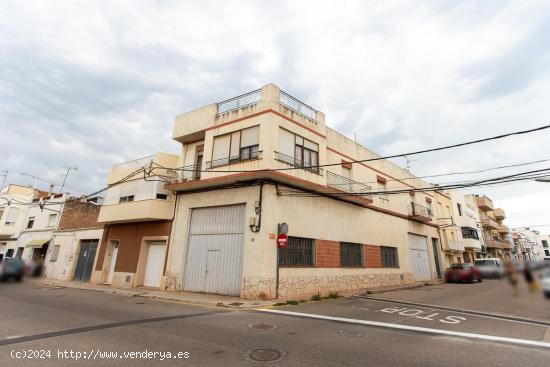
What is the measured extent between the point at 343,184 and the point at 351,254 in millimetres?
4971

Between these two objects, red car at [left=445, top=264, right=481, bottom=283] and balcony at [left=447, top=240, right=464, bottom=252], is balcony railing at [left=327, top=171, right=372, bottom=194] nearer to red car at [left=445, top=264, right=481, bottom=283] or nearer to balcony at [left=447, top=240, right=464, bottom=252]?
red car at [left=445, top=264, right=481, bottom=283]

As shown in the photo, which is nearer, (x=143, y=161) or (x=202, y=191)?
(x=202, y=191)

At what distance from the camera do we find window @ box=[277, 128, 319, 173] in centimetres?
1731

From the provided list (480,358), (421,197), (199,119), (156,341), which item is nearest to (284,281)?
(156,341)

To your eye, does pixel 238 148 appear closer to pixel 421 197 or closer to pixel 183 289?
pixel 183 289

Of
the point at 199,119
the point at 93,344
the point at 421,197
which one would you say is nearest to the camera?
the point at 93,344

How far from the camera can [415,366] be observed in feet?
19.4

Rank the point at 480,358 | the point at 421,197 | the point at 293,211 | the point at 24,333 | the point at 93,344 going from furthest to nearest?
the point at 421,197, the point at 293,211, the point at 24,333, the point at 93,344, the point at 480,358

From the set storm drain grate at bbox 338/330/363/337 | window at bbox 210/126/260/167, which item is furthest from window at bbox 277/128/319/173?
storm drain grate at bbox 338/330/363/337

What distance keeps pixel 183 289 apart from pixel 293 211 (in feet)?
25.9

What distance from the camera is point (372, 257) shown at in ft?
74.2

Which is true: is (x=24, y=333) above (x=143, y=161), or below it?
below

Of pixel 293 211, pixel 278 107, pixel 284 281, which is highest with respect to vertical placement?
pixel 278 107

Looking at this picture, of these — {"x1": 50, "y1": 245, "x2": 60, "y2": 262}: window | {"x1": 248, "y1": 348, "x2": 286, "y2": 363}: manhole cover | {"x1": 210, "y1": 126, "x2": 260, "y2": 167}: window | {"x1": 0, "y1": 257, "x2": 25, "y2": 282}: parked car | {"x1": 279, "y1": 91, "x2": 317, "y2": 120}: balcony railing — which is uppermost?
{"x1": 279, "y1": 91, "x2": 317, "y2": 120}: balcony railing
